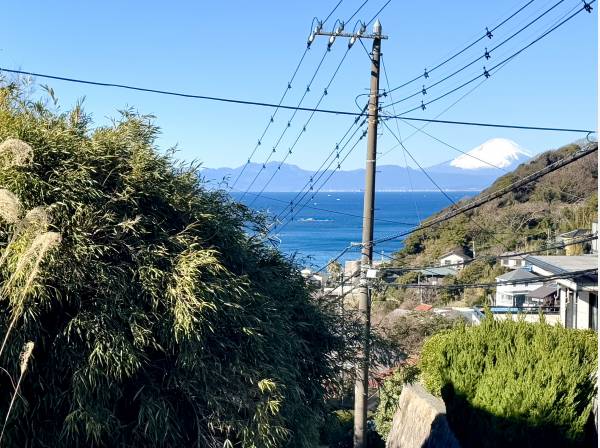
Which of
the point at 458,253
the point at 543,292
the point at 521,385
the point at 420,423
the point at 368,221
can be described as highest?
the point at 458,253

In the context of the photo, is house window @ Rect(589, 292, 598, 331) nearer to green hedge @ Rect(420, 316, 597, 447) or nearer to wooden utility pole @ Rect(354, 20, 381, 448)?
green hedge @ Rect(420, 316, 597, 447)

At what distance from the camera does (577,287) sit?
16281mm

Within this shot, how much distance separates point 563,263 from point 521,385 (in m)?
8.01

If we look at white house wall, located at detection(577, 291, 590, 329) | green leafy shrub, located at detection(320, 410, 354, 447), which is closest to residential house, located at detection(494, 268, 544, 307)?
white house wall, located at detection(577, 291, 590, 329)

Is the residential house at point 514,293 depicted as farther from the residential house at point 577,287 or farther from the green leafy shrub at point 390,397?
the green leafy shrub at point 390,397

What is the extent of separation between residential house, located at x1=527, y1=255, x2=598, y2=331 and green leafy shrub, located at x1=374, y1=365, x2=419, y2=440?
3799 mm

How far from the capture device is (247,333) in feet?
18.7

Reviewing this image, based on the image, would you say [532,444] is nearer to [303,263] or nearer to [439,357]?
[439,357]

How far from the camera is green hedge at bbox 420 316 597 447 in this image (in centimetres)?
946

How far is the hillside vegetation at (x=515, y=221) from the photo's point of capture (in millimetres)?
36844

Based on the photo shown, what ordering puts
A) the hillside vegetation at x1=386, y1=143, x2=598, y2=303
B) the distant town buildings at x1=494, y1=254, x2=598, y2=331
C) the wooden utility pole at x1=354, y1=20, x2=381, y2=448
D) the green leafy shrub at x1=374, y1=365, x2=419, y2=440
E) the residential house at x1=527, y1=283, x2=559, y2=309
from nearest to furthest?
the wooden utility pole at x1=354, y1=20, x2=381, y2=448 → the green leafy shrub at x1=374, y1=365, x2=419, y2=440 → the distant town buildings at x1=494, y1=254, x2=598, y2=331 → the residential house at x1=527, y1=283, x2=559, y2=309 → the hillside vegetation at x1=386, y1=143, x2=598, y2=303

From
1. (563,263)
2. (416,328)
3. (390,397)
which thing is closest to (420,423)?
(390,397)

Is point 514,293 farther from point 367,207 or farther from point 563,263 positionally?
point 367,207

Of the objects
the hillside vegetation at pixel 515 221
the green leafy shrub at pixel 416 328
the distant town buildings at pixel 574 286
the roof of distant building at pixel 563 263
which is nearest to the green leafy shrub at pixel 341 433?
the distant town buildings at pixel 574 286
